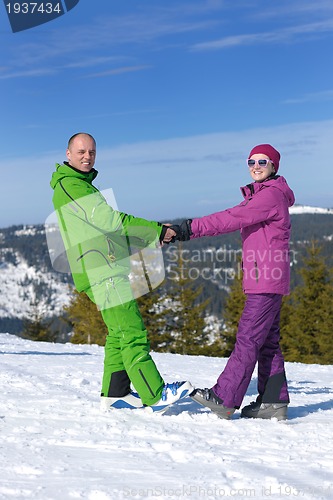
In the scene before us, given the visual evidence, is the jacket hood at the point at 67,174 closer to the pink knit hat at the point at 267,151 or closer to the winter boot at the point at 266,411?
the pink knit hat at the point at 267,151

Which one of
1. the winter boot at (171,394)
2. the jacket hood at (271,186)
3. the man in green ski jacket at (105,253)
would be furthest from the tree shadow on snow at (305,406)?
the jacket hood at (271,186)

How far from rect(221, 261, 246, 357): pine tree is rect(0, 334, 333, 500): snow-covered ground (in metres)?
25.3

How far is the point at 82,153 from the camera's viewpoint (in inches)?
191

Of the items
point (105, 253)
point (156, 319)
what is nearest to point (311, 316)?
point (156, 319)

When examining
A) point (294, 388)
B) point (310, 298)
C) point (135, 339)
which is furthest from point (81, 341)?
point (135, 339)

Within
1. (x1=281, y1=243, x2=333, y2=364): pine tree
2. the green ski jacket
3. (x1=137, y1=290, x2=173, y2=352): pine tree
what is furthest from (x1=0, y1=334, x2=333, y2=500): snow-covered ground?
(x1=281, y1=243, x2=333, y2=364): pine tree

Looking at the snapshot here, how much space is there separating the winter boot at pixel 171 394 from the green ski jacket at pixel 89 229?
1.05 metres

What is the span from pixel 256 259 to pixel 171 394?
1.36 m

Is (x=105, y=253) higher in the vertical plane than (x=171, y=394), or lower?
higher

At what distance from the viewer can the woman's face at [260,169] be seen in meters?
5.01

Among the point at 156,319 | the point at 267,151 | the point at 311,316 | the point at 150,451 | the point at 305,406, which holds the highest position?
the point at 267,151

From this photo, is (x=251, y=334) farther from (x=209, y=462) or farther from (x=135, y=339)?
(x=209, y=462)

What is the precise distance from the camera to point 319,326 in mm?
32781

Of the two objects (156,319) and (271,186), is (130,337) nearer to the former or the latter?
(271,186)
